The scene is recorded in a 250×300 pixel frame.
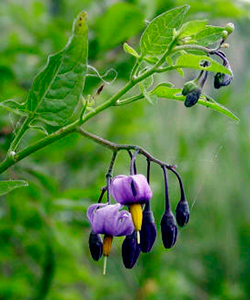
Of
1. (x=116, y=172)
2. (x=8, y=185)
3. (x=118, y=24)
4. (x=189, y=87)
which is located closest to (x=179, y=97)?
(x=189, y=87)

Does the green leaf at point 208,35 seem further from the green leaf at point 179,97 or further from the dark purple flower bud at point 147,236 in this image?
the dark purple flower bud at point 147,236

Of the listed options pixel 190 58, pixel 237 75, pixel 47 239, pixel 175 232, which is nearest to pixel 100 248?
pixel 175 232

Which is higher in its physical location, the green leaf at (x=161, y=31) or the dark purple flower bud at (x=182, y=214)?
the green leaf at (x=161, y=31)

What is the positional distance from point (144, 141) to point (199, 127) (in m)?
0.38

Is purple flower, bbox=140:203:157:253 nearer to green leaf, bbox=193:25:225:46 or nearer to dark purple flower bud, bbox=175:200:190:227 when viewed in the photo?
dark purple flower bud, bbox=175:200:190:227

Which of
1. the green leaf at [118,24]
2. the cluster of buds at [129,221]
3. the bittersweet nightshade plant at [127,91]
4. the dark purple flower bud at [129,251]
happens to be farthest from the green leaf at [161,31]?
the green leaf at [118,24]

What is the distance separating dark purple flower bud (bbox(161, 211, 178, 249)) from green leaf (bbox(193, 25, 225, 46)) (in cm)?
25

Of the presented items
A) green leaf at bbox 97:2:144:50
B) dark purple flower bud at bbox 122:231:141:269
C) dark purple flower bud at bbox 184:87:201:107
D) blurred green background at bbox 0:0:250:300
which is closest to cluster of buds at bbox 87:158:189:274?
dark purple flower bud at bbox 122:231:141:269

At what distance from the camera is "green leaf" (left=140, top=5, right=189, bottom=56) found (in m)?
0.76

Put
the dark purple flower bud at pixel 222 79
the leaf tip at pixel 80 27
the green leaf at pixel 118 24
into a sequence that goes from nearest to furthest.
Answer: the leaf tip at pixel 80 27 → the dark purple flower bud at pixel 222 79 → the green leaf at pixel 118 24

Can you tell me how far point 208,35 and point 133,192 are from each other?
240 mm

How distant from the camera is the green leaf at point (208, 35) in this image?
79cm

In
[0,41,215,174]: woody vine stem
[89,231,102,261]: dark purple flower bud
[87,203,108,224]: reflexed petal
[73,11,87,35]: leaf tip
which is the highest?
[73,11,87,35]: leaf tip

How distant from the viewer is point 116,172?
252 cm
